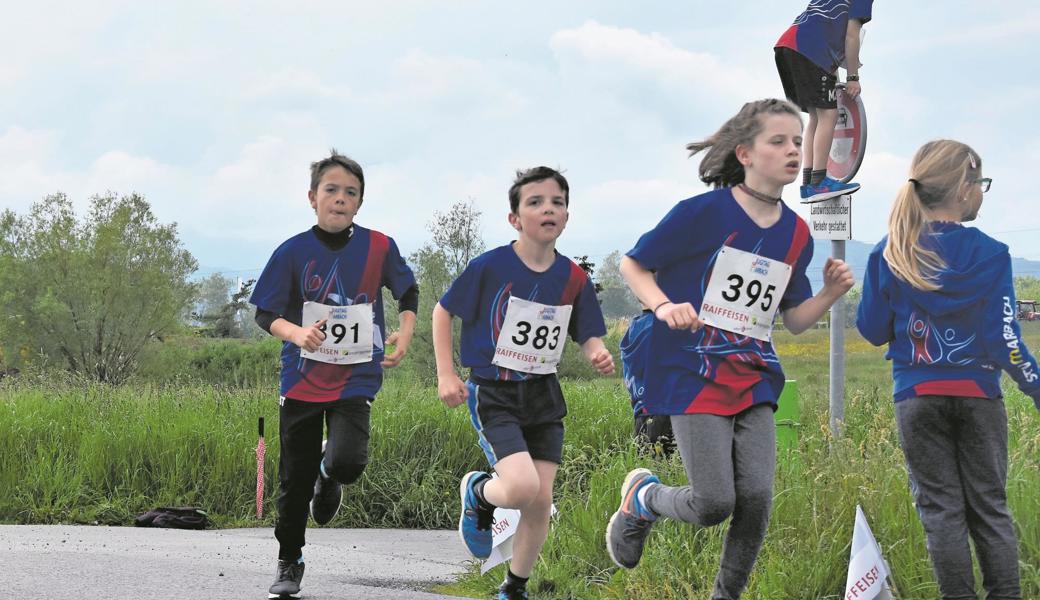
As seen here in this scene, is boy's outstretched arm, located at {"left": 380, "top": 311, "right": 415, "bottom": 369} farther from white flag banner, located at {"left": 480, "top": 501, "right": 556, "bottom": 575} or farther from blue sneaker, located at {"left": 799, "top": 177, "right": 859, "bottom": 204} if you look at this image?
blue sneaker, located at {"left": 799, "top": 177, "right": 859, "bottom": 204}

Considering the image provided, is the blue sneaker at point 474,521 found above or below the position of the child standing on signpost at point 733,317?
below

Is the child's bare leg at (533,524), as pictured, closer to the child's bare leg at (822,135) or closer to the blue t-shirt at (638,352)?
the blue t-shirt at (638,352)

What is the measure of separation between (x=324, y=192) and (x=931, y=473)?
10.1 ft

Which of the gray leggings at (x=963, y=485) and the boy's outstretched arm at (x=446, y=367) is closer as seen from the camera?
the gray leggings at (x=963, y=485)

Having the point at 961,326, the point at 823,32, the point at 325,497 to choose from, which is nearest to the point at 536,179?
the point at 961,326

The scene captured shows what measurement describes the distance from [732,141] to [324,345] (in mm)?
2216

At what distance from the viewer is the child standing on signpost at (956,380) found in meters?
4.52

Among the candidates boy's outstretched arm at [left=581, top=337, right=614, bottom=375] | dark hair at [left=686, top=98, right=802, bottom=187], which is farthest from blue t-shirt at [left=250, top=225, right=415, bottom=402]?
dark hair at [left=686, top=98, right=802, bottom=187]

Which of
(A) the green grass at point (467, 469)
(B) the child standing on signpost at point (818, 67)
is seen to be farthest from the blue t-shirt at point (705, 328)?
(B) the child standing on signpost at point (818, 67)

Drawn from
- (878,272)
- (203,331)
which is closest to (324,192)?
(878,272)

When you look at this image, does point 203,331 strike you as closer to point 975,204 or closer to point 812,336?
point 812,336

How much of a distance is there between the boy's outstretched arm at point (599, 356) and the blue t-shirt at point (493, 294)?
21cm

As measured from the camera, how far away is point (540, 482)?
17.2 feet

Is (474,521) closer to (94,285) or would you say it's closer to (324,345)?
(324,345)
